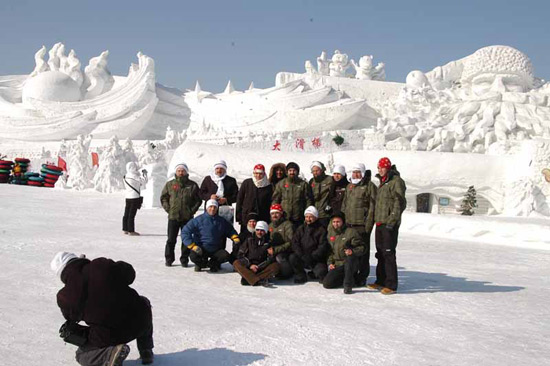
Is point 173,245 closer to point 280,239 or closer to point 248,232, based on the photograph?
point 248,232

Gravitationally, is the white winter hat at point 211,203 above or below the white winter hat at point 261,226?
above

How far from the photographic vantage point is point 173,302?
3811mm

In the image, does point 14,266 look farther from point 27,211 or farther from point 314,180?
point 27,211

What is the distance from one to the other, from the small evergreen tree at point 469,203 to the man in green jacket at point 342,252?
25.0ft

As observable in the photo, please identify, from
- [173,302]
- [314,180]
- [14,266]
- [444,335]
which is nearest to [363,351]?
[444,335]

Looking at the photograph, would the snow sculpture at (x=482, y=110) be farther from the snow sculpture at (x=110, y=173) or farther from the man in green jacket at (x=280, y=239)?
the man in green jacket at (x=280, y=239)

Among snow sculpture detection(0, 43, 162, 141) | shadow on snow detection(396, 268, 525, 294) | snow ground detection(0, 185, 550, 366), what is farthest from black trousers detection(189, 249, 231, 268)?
snow sculpture detection(0, 43, 162, 141)

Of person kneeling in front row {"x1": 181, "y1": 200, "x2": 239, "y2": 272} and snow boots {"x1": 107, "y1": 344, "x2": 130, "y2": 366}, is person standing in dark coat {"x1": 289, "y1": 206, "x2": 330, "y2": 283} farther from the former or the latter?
snow boots {"x1": 107, "y1": 344, "x2": 130, "y2": 366}

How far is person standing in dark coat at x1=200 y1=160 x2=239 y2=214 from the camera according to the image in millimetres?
5293

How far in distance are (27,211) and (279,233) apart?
6236 millimetres

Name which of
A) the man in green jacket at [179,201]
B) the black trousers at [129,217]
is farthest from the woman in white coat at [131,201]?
the man in green jacket at [179,201]

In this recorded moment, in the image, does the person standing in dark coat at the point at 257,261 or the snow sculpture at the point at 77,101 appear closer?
the person standing in dark coat at the point at 257,261

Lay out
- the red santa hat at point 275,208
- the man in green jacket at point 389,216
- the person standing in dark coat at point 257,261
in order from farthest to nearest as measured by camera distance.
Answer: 1. the red santa hat at point 275,208
2. the person standing in dark coat at point 257,261
3. the man in green jacket at point 389,216

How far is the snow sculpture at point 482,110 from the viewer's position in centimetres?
1392
